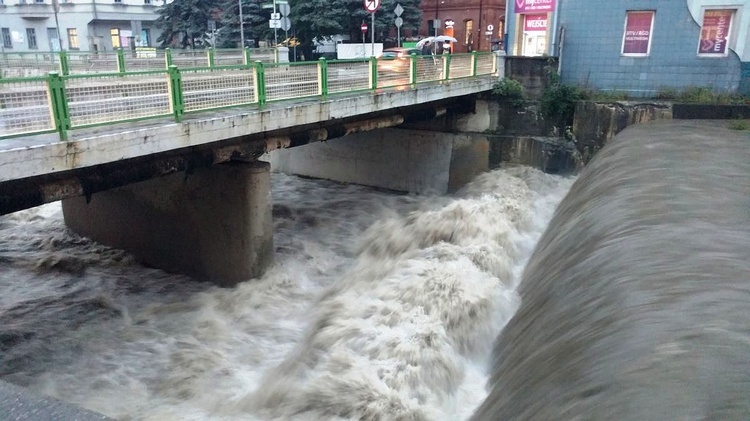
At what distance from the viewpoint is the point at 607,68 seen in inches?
684

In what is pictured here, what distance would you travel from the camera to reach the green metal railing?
6.87 metres

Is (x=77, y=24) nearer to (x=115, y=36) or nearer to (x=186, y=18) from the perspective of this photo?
(x=115, y=36)

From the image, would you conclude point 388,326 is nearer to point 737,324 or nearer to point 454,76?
point 737,324

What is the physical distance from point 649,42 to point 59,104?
1563 cm

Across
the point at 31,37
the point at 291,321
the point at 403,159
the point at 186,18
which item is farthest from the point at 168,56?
the point at 31,37

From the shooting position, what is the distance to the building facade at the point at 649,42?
53.2ft

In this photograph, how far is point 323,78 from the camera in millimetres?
11219

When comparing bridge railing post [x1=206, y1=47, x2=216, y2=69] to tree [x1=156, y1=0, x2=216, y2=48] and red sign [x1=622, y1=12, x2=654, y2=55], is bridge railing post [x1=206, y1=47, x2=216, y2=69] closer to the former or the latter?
red sign [x1=622, y1=12, x2=654, y2=55]

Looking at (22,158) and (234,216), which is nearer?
(22,158)

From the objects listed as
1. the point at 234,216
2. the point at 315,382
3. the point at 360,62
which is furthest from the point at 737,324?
the point at 360,62

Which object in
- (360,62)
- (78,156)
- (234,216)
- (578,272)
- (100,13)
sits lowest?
(234,216)

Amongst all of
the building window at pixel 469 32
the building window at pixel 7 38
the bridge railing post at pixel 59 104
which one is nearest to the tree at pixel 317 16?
the building window at pixel 469 32

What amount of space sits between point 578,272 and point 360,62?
25.5 ft

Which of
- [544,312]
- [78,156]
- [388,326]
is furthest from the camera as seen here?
[388,326]
